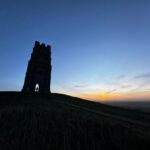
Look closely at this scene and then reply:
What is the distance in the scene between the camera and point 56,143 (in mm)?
8594

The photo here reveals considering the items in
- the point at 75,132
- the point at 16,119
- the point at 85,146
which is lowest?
the point at 85,146

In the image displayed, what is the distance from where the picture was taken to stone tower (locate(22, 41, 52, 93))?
29.7 m

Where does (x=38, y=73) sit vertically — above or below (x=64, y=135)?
above

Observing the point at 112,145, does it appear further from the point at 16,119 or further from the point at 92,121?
the point at 16,119

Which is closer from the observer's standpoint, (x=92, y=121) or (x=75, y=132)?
(x=75, y=132)

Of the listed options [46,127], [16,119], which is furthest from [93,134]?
[16,119]

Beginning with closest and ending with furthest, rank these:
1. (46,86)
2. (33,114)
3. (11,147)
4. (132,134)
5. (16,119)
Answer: (11,147) < (132,134) < (16,119) < (33,114) < (46,86)

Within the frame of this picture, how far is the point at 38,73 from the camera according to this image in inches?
1206

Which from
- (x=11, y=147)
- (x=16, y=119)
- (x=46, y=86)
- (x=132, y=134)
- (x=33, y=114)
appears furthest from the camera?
(x=46, y=86)

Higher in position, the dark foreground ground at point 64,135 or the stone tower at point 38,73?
the stone tower at point 38,73

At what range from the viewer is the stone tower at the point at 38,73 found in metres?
29.7

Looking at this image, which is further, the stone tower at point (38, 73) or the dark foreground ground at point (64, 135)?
the stone tower at point (38, 73)

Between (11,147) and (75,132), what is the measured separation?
12.3 feet

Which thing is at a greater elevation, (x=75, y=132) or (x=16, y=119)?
(x=16, y=119)
